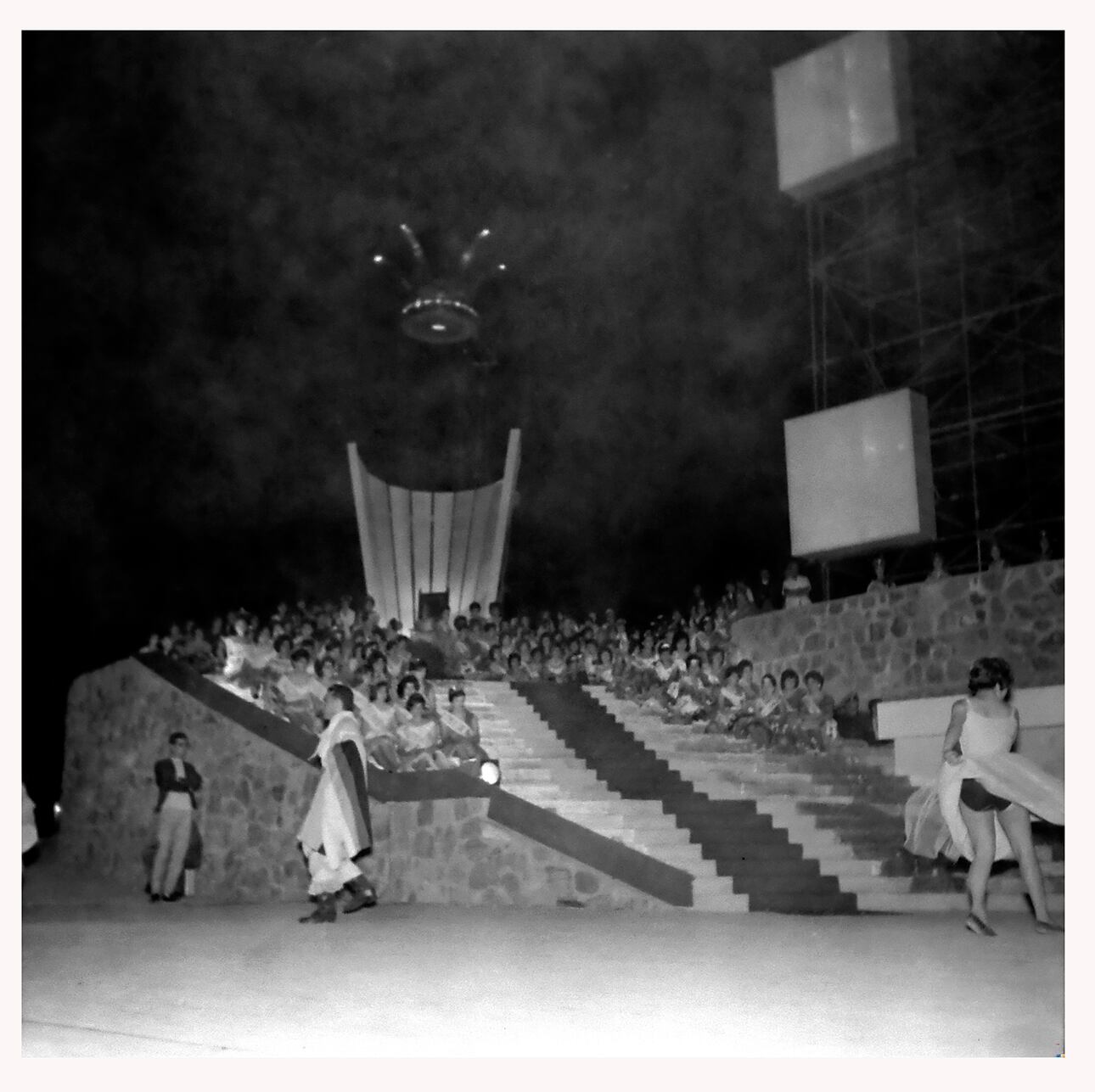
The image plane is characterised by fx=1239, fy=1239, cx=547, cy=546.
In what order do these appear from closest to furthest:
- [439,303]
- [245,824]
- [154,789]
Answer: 1. [245,824]
2. [154,789]
3. [439,303]

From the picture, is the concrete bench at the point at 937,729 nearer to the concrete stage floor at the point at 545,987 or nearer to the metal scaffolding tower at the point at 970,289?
the metal scaffolding tower at the point at 970,289

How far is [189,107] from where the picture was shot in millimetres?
7258

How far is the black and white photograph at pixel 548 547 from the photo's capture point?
5.41 m

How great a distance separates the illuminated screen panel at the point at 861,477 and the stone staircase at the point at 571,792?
4.03 metres

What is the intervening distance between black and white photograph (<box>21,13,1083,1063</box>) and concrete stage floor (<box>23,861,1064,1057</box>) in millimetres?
35

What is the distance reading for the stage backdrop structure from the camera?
19281mm

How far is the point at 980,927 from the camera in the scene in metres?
5.80

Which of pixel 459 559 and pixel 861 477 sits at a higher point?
pixel 861 477

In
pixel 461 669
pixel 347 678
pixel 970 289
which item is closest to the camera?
pixel 347 678

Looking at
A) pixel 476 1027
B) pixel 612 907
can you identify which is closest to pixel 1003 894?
pixel 612 907

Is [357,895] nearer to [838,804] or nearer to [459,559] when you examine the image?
[838,804]

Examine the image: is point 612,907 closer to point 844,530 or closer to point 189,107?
point 189,107

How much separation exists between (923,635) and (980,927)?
6.14 meters

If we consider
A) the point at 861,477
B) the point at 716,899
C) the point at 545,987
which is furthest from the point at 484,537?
the point at 545,987
